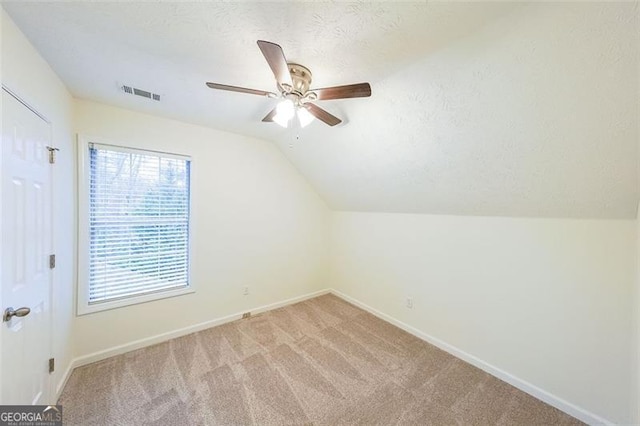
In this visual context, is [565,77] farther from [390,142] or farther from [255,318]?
[255,318]

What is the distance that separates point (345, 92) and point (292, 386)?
2.27m

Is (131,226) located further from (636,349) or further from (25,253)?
(636,349)

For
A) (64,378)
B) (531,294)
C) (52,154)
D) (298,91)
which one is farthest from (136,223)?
(531,294)

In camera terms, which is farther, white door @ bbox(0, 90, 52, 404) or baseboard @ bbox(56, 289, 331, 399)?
baseboard @ bbox(56, 289, 331, 399)

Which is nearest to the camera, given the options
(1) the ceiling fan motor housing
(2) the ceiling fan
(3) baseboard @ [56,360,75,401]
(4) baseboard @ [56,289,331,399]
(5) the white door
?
(5) the white door

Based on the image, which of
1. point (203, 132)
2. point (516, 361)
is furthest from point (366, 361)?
point (203, 132)

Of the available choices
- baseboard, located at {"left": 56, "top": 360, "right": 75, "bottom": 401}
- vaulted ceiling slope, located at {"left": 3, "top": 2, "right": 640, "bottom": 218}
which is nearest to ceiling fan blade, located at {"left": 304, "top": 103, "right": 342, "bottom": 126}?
vaulted ceiling slope, located at {"left": 3, "top": 2, "right": 640, "bottom": 218}

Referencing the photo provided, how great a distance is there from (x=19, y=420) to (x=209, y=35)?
91.3 inches

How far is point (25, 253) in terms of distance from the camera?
4.23ft

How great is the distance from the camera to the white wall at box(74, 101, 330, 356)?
2166 mm

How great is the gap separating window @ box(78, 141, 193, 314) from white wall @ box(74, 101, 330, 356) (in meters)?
0.11

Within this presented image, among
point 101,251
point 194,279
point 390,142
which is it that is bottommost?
point 194,279

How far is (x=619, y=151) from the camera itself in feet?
4.10

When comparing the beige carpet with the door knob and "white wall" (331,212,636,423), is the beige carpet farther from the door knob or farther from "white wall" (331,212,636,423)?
the door knob
